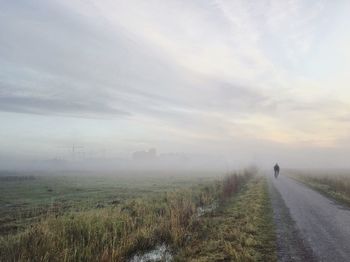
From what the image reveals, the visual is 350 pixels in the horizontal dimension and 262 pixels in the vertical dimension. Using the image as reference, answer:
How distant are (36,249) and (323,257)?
10591mm

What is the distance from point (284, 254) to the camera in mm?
11250

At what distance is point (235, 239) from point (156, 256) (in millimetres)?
3470

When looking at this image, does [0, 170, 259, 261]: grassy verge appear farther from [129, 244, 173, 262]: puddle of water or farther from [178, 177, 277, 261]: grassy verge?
[178, 177, 277, 261]: grassy verge

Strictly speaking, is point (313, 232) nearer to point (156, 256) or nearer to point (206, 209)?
point (156, 256)

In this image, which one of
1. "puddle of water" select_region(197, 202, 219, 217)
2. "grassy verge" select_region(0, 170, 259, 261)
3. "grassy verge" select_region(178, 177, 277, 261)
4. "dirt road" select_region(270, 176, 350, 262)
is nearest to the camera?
"dirt road" select_region(270, 176, 350, 262)

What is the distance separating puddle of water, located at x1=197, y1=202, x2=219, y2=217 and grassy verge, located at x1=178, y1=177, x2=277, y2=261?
2302mm

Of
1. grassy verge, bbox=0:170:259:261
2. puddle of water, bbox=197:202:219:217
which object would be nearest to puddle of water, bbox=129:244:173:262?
grassy verge, bbox=0:170:259:261

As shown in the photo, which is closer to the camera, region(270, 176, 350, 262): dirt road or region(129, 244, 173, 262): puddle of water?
region(270, 176, 350, 262): dirt road

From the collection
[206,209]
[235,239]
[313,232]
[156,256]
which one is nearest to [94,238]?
[156,256]

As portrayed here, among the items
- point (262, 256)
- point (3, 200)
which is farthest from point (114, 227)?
point (3, 200)

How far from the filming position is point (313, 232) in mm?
14117

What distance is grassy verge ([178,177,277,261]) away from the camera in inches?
462

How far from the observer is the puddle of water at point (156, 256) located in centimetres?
1277

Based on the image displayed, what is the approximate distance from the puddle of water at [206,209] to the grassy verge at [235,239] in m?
2.30
